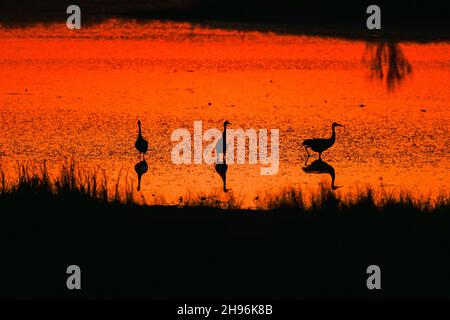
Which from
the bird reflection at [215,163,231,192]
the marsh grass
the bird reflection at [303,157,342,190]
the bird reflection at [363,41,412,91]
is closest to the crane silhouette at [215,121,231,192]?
the bird reflection at [215,163,231,192]

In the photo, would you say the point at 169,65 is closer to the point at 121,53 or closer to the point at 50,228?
the point at 121,53

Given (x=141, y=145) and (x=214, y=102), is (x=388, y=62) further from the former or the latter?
(x=141, y=145)

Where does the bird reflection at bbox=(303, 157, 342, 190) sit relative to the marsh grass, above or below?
above

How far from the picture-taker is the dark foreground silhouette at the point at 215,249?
10.3 meters

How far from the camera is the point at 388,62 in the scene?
79.1ft

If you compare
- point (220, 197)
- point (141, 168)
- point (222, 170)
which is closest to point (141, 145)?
point (141, 168)

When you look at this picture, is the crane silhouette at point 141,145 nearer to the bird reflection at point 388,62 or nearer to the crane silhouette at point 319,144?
the crane silhouette at point 319,144

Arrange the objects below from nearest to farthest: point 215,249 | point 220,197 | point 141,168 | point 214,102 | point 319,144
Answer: point 215,249, point 220,197, point 141,168, point 319,144, point 214,102

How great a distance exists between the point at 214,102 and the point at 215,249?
30.2 ft

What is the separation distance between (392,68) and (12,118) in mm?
8095

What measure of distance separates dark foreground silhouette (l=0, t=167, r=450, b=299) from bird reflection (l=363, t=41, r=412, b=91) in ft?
32.6

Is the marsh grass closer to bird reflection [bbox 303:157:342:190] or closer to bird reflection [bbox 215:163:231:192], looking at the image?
bird reflection [bbox 215:163:231:192]

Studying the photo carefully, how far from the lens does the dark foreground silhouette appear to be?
10.3 meters
